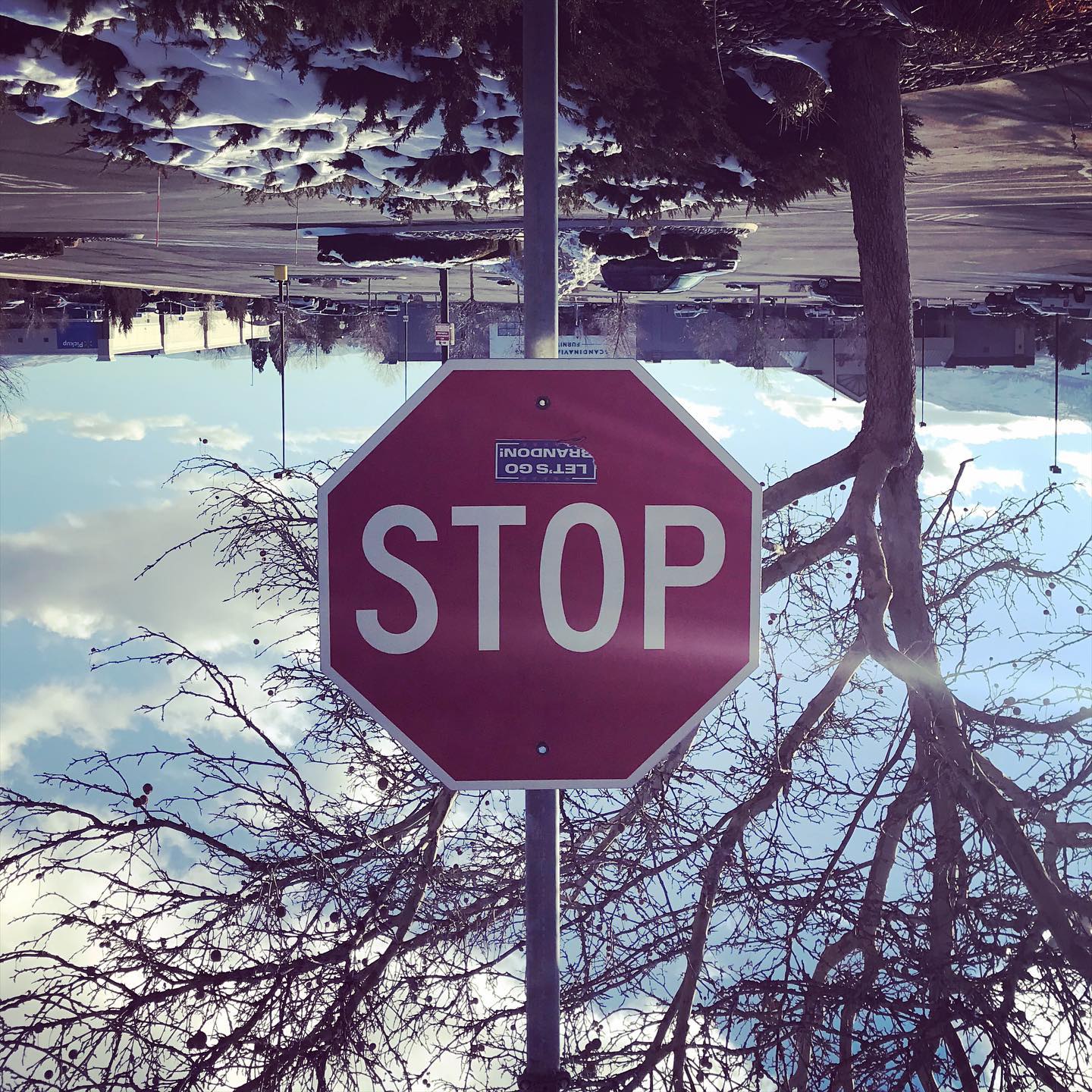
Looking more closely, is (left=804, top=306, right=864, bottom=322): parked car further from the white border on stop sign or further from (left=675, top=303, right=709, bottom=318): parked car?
the white border on stop sign

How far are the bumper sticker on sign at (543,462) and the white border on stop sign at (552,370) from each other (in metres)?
0.19

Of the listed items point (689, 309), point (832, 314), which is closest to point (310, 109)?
point (832, 314)

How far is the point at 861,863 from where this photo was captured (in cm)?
695

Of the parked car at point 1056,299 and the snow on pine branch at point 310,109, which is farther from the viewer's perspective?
the parked car at point 1056,299

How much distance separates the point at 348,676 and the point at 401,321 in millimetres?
42554

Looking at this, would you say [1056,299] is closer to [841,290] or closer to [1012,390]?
[841,290]

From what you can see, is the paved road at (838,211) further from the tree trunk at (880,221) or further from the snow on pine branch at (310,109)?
the tree trunk at (880,221)

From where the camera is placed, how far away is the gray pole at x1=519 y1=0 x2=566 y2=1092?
2.74 m

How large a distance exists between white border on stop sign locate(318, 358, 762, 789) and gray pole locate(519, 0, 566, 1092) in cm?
9

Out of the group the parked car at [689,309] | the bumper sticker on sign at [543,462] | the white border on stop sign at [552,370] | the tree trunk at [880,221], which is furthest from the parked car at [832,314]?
the bumper sticker on sign at [543,462]

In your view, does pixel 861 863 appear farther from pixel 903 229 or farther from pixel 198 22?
pixel 198 22

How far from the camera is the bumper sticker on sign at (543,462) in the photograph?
274 centimetres

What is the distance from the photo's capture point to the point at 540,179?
2756 mm

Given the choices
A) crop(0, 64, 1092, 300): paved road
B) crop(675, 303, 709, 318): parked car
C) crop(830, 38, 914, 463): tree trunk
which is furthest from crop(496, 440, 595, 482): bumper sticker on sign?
crop(675, 303, 709, 318): parked car
